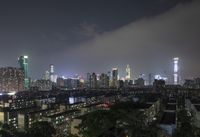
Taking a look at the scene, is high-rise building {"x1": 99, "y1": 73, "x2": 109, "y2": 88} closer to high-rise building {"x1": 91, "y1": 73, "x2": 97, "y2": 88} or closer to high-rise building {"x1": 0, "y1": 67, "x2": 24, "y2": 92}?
high-rise building {"x1": 91, "y1": 73, "x2": 97, "y2": 88}

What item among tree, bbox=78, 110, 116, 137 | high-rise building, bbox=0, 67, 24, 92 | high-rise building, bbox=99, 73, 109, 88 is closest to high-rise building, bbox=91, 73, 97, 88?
high-rise building, bbox=99, 73, 109, 88

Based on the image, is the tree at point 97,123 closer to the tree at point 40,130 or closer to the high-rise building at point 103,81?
the tree at point 40,130

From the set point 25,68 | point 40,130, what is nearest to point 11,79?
point 25,68

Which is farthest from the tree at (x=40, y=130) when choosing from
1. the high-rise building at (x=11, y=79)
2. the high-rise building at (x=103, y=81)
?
the high-rise building at (x=103, y=81)

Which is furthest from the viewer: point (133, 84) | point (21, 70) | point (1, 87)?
point (133, 84)

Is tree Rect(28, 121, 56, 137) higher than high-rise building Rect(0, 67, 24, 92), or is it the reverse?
high-rise building Rect(0, 67, 24, 92)

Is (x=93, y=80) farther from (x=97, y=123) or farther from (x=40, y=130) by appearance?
(x=97, y=123)

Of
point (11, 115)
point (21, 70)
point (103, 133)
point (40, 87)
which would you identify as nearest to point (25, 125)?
point (11, 115)

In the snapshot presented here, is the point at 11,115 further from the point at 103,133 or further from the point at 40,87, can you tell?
the point at 40,87

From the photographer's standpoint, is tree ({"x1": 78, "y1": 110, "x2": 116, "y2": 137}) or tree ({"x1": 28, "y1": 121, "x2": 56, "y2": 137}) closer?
tree ({"x1": 78, "y1": 110, "x2": 116, "y2": 137})
